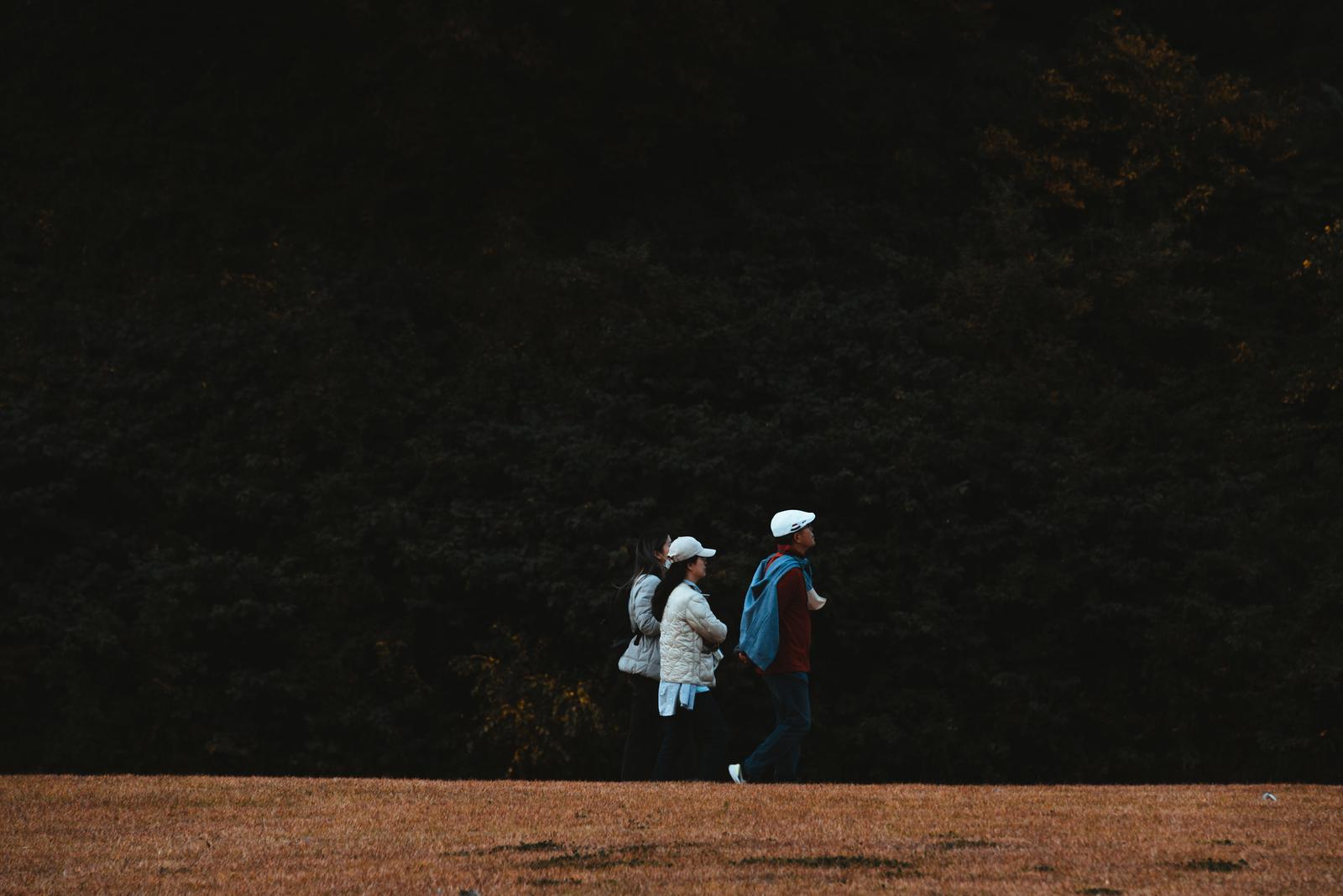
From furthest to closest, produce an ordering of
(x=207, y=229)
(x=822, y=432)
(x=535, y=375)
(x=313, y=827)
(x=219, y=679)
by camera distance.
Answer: (x=207, y=229) < (x=535, y=375) < (x=822, y=432) < (x=219, y=679) < (x=313, y=827)

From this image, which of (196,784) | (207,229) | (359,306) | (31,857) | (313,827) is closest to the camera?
(31,857)

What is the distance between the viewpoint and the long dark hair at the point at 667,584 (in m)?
9.92

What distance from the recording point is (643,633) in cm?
1018

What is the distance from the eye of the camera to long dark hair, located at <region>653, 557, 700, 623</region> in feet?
32.6

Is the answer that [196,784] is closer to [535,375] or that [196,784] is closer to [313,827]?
[313,827]

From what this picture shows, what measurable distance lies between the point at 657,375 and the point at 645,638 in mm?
8386

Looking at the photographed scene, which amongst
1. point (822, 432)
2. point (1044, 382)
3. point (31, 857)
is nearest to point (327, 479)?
point (822, 432)

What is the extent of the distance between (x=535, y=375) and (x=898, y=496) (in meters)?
5.09

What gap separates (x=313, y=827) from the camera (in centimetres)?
790

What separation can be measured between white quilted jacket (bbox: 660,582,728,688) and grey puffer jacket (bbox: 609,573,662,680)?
0.58ft

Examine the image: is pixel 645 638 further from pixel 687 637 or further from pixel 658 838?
pixel 658 838

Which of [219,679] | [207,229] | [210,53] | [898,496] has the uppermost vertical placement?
[210,53]

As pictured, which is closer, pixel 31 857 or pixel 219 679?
pixel 31 857

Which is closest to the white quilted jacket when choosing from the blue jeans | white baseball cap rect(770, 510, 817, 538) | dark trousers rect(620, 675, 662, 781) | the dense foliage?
the blue jeans
